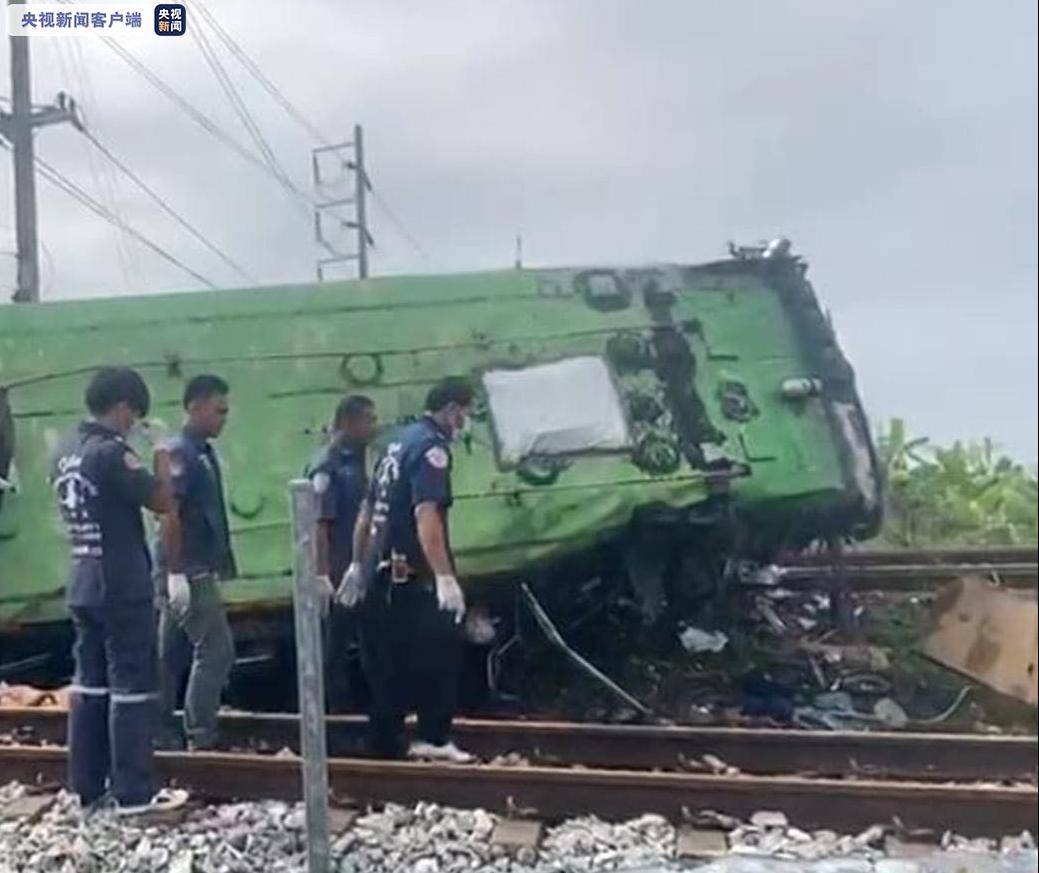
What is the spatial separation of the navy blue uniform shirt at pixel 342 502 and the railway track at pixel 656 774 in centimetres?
42

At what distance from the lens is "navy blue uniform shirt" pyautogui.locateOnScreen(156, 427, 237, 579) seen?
12.0 feet

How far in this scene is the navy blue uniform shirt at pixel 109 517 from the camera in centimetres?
358

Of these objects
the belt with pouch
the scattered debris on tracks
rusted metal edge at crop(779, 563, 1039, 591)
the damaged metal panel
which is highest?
the belt with pouch

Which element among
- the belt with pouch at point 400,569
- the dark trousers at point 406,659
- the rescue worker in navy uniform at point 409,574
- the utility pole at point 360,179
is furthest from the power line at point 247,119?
the dark trousers at point 406,659

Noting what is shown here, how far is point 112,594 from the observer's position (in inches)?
142

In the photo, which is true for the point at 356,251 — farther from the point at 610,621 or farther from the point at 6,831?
the point at 6,831

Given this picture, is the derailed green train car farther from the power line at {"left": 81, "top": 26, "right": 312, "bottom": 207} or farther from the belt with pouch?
the power line at {"left": 81, "top": 26, "right": 312, "bottom": 207}

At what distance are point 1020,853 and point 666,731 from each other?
3.04 feet

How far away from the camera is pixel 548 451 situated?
372 cm

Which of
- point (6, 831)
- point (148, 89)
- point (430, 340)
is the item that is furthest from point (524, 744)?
point (148, 89)

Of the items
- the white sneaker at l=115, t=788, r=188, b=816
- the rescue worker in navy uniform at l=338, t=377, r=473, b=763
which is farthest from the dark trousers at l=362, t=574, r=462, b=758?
the white sneaker at l=115, t=788, r=188, b=816

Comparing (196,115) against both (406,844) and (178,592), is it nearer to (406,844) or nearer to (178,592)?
(178,592)

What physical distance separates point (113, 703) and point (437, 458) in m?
1.06

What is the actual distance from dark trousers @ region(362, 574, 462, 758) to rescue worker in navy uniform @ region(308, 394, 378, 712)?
0.24 feet
